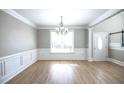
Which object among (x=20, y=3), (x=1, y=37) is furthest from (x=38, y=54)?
(x=20, y=3)

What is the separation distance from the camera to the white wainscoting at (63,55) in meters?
7.84

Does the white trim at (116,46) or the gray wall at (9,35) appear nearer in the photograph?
the gray wall at (9,35)

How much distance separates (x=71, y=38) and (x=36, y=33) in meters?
2.59

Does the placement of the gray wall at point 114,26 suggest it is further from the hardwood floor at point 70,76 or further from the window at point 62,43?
the hardwood floor at point 70,76

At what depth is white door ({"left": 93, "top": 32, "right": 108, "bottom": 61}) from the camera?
7.55m

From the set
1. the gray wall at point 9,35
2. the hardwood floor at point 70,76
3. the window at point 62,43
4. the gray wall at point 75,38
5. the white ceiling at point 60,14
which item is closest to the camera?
the gray wall at point 9,35

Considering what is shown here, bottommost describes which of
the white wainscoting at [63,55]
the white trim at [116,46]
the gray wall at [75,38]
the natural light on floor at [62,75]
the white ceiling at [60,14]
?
the natural light on floor at [62,75]

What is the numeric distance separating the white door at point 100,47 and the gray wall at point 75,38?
2.11ft

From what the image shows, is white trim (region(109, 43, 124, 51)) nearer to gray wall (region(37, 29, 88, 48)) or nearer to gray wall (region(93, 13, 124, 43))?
gray wall (region(93, 13, 124, 43))

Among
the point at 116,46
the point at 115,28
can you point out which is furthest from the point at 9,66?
the point at 115,28

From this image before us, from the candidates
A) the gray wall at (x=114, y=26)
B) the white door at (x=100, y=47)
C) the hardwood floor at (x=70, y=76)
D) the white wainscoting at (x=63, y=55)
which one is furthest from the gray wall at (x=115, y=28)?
the white wainscoting at (x=63, y=55)

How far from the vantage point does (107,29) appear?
291 inches
